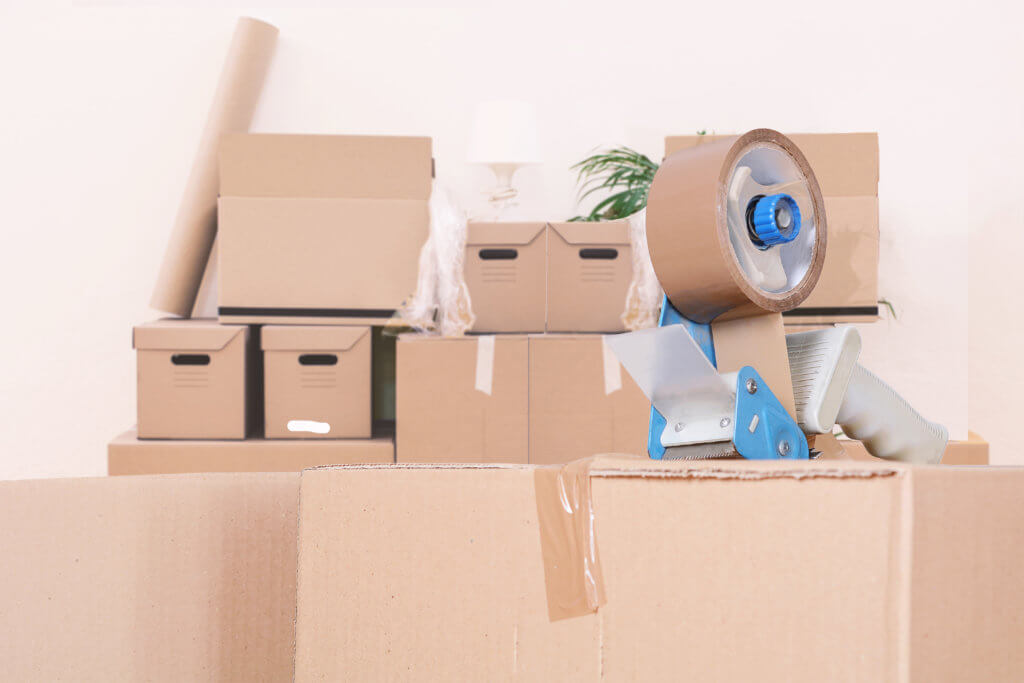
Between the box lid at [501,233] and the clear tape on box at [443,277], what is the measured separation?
2cm

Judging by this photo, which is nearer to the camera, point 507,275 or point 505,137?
point 507,275

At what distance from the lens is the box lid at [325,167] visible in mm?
Answer: 1928

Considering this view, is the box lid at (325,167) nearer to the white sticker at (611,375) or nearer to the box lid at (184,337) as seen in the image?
the box lid at (184,337)

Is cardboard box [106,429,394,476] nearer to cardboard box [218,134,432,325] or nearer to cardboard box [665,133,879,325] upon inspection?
cardboard box [218,134,432,325]

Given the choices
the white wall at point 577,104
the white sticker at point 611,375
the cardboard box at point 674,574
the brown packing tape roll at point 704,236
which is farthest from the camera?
the white wall at point 577,104

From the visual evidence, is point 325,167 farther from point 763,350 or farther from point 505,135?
point 763,350

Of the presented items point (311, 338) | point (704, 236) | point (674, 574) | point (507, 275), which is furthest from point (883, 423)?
point (311, 338)

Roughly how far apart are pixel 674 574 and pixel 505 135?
1722 millimetres

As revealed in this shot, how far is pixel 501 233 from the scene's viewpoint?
190cm

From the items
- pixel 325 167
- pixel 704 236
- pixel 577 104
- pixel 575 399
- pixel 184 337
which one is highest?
pixel 577 104

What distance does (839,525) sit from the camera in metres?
0.48

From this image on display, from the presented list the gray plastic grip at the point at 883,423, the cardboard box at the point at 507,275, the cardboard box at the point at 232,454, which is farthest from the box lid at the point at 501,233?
the gray plastic grip at the point at 883,423

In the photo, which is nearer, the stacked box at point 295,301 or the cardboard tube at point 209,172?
the stacked box at point 295,301

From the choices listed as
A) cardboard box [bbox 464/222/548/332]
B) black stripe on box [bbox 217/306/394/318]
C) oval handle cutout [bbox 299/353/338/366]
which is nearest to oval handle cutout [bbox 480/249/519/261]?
cardboard box [bbox 464/222/548/332]
